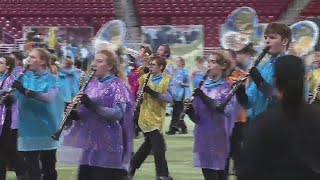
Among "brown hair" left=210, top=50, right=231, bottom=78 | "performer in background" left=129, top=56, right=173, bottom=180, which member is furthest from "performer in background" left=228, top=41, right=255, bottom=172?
"brown hair" left=210, top=50, right=231, bottom=78

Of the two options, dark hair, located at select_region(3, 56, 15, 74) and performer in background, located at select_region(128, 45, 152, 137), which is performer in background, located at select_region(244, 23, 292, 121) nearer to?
dark hair, located at select_region(3, 56, 15, 74)

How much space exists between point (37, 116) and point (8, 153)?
111 centimetres

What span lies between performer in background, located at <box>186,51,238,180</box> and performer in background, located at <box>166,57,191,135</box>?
750 cm

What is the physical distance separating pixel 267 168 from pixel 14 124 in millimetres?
5424

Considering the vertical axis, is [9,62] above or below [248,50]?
below

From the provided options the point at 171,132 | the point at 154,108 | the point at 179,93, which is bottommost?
the point at 171,132

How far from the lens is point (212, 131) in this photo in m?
7.33

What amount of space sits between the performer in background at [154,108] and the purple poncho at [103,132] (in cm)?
262

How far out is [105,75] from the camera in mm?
6355

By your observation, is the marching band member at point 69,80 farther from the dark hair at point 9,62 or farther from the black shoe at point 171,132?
the dark hair at point 9,62

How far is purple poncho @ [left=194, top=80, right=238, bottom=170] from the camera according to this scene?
7273mm

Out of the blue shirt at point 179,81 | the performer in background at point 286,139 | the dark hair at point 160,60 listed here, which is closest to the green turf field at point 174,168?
the dark hair at point 160,60

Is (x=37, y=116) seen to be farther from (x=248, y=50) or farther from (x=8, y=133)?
(x=248, y=50)

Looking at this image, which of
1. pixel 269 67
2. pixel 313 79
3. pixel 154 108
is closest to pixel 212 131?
pixel 269 67
